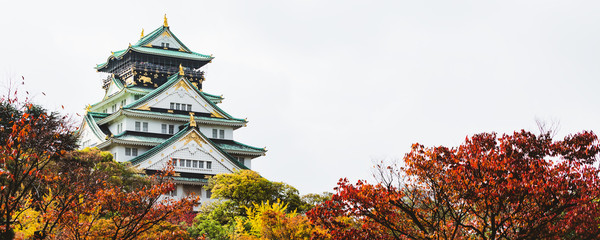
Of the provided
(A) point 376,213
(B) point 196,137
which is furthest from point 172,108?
(A) point 376,213

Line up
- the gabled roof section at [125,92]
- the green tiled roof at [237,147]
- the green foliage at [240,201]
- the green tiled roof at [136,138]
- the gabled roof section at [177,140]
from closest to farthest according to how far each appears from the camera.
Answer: the green foliage at [240,201] < the gabled roof section at [177,140] < the green tiled roof at [136,138] < the green tiled roof at [237,147] < the gabled roof section at [125,92]

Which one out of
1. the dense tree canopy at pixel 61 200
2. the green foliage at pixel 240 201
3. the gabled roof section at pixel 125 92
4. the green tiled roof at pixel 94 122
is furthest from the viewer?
the gabled roof section at pixel 125 92

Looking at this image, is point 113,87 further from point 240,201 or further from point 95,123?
point 240,201

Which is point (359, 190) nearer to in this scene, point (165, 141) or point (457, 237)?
point (457, 237)

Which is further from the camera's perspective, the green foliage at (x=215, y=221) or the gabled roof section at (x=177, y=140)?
the gabled roof section at (x=177, y=140)

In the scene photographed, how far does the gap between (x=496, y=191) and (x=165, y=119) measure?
48719mm

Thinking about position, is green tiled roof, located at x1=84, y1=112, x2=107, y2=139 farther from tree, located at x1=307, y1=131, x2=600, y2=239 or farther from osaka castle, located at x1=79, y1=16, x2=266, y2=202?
tree, located at x1=307, y1=131, x2=600, y2=239

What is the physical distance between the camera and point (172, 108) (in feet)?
220

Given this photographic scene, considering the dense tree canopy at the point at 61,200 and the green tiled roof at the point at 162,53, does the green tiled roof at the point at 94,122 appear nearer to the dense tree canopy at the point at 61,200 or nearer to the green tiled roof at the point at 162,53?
the green tiled roof at the point at 162,53

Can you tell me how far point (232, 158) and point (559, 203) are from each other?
43576mm

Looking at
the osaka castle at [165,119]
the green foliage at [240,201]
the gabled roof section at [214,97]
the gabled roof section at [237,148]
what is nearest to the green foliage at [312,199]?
the green foliage at [240,201]

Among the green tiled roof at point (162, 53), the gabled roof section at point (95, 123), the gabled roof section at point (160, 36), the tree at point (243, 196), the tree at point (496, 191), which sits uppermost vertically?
the gabled roof section at point (160, 36)

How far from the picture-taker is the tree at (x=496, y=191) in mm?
20250

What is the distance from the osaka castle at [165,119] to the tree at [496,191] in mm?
32748
